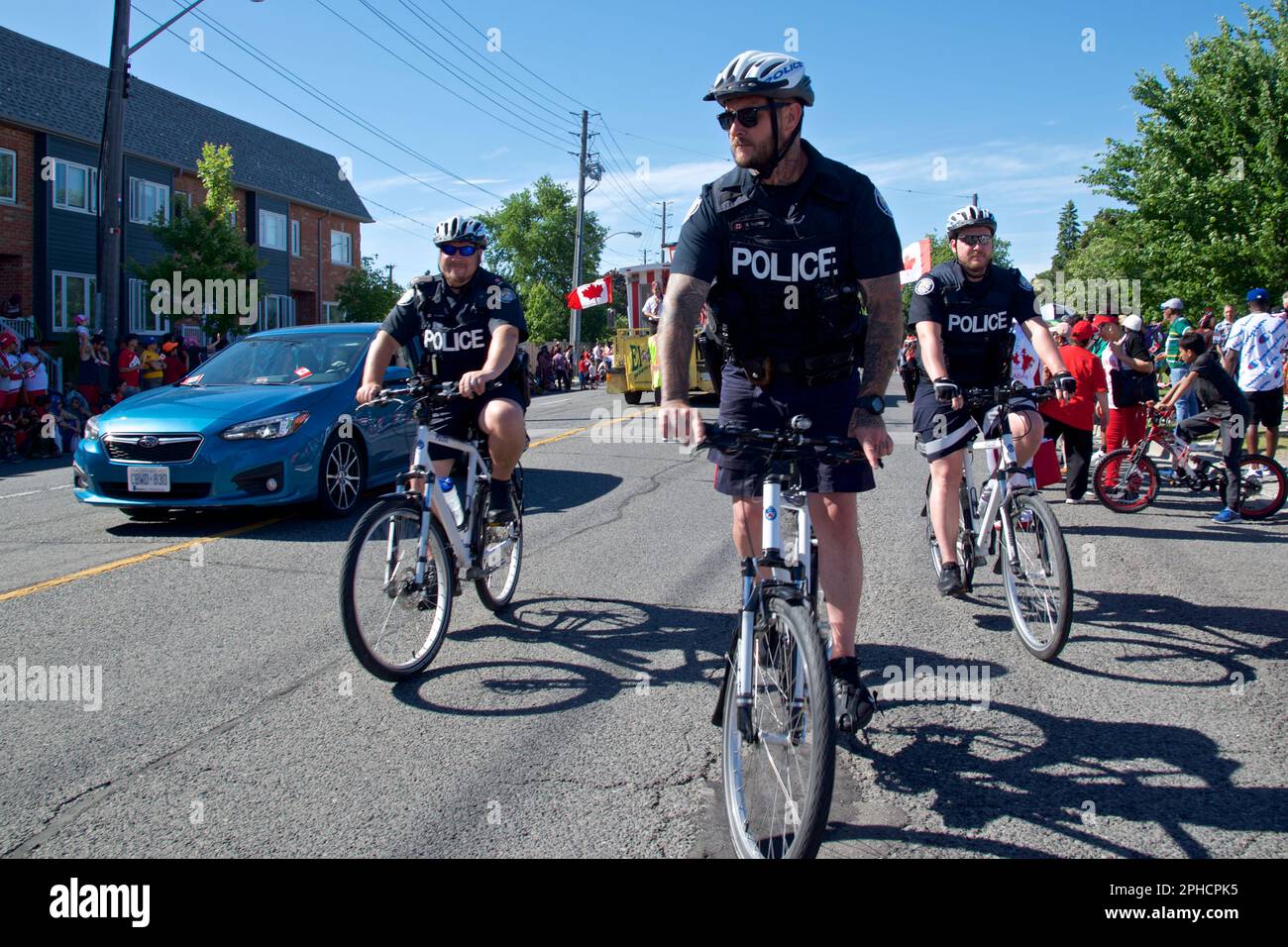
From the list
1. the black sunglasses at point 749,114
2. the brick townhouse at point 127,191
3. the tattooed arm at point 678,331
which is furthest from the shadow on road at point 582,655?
the brick townhouse at point 127,191

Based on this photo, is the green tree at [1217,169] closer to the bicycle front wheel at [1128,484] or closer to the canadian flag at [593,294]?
the bicycle front wheel at [1128,484]

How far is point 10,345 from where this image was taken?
15.1 meters

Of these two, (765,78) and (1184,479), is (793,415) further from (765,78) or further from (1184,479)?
(1184,479)

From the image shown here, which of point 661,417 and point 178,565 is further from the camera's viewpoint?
point 178,565

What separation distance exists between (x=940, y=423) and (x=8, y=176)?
31.7m

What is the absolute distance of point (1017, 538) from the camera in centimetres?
518

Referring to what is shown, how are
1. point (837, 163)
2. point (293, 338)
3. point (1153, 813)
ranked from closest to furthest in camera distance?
point (1153, 813) → point (837, 163) → point (293, 338)

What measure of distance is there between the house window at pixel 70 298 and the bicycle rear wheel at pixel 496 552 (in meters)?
29.8

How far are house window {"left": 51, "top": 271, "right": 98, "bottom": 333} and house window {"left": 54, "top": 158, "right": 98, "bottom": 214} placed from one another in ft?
6.79

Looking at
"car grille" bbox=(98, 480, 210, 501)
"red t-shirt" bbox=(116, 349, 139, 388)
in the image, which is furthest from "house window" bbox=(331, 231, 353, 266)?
"car grille" bbox=(98, 480, 210, 501)

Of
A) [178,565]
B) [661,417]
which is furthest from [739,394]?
[178,565]
